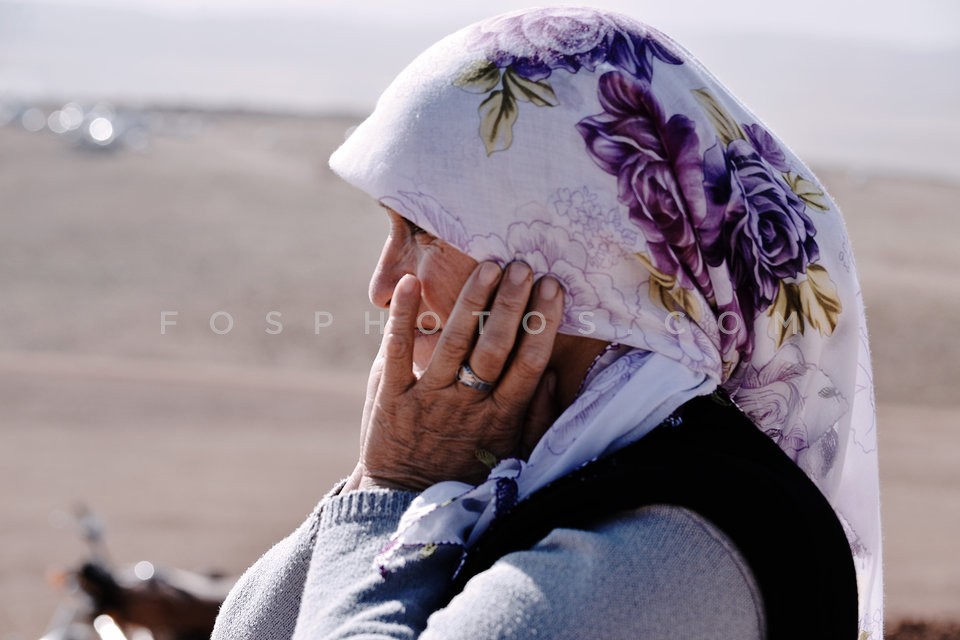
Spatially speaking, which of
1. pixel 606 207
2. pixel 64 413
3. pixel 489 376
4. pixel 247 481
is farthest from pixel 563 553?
→ pixel 64 413

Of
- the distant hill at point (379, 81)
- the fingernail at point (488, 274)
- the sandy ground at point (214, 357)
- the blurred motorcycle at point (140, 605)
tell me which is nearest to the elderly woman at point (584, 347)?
the fingernail at point (488, 274)

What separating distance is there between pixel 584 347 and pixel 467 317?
0.20 meters

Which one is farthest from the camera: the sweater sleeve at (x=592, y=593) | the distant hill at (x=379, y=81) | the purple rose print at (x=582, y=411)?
the distant hill at (x=379, y=81)

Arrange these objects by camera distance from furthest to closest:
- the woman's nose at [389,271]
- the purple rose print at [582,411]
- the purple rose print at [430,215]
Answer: the woman's nose at [389,271] → the purple rose print at [430,215] → the purple rose print at [582,411]

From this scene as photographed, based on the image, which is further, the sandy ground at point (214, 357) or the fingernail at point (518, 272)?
the sandy ground at point (214, 357)

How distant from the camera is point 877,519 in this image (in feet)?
6.44

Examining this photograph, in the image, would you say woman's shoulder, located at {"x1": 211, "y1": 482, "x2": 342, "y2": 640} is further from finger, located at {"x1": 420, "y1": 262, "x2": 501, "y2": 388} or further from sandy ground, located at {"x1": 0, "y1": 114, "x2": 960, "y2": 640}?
sandy ground, located at {"x1": 0, "y1": 114, "x2": 960, "y2": 640}

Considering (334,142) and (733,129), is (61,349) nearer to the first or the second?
(733,129)

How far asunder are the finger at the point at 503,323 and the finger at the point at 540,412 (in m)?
0.09

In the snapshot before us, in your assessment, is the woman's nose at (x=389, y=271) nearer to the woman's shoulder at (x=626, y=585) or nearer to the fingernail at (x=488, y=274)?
the fingernail at (x=488, y=274)

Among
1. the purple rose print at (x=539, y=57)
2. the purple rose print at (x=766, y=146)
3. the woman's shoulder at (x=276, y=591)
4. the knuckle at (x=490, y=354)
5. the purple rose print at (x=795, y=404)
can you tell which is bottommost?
the woman's shoulder at (x=276, y=591)

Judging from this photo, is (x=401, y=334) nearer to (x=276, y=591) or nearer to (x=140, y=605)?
(x=276, y=591)

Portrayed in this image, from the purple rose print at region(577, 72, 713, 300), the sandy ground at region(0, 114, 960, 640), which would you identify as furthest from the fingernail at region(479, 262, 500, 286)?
the sandy ground at region(0, 114, 960, 640)

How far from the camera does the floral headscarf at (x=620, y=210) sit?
1.63m
